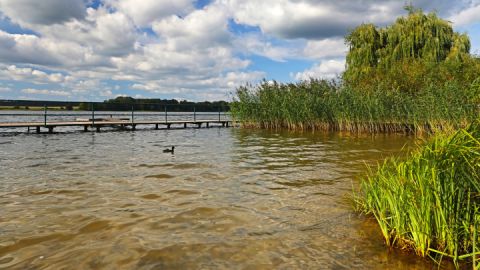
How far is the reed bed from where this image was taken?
48.9 ft

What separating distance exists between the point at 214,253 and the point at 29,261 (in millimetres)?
1668

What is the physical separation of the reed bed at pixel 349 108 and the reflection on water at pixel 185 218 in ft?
29.3

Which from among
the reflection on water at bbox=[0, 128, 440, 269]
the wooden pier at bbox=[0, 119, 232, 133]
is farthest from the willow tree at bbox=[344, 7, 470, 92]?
the reflection on water at bbox=[0, 128, 440, 269]

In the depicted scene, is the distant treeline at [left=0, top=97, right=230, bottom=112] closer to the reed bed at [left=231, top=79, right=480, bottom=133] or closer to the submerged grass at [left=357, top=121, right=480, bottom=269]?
the reed bed at [left=231, top=79, right=480, bottom=133]

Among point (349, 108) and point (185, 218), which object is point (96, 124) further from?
point (185, 218)

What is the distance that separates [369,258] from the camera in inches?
129

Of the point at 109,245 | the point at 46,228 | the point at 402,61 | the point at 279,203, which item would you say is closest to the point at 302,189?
the point at 279,203

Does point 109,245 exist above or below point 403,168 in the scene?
below

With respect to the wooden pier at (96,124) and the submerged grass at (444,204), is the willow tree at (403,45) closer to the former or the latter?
the wooden pier at (96,124)

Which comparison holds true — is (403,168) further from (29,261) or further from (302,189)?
(29,261)

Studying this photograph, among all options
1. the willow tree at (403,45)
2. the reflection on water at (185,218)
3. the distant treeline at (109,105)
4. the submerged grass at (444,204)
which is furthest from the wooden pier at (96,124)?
the submerged grass at (444,204)

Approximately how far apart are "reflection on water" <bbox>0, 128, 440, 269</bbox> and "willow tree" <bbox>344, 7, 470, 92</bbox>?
1890cm

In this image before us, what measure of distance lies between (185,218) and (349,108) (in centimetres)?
1477

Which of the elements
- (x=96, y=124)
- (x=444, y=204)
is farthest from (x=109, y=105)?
(x=444, y=204)
